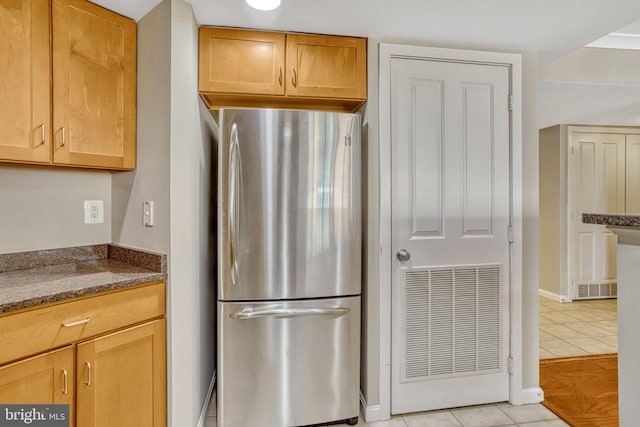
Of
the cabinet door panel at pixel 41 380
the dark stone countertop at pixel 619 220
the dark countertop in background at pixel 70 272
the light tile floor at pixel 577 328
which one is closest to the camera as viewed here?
the dark stone countertop at pixel 619 220

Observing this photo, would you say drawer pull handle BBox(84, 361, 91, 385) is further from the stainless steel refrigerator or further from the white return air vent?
the white return air vent

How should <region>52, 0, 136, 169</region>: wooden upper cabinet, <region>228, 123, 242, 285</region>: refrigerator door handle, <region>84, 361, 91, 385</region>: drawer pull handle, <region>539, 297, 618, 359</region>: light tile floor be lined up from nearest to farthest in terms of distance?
<region>84, 361, 91, 385</region>: drawer pull handle
<region>52, 0, 136, 169</region>: wooden upper cabinet
<region>228, 123, 242, 285</region>: refrigerator door handle
<region>539, 297, 618, 359</region>: light tile floor

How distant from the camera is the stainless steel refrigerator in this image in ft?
6.03

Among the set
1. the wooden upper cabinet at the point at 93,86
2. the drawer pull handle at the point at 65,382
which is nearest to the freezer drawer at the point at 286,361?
the drawer pull handle at the point at 65,382

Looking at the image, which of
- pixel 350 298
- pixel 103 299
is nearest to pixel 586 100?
pixel 350 298

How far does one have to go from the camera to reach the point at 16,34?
4.67ft

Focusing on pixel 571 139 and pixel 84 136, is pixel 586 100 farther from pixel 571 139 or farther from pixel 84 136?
pixel 84 136

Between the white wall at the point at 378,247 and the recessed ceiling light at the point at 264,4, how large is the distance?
62 cm

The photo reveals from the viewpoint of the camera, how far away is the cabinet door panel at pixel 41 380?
46.7 inches

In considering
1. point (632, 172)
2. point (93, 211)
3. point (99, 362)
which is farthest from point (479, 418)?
point (632, 172)

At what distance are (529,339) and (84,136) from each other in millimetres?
2752

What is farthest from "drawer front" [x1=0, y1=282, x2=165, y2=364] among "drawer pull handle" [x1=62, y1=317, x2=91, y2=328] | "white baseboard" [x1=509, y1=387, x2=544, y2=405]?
"white baseboard" [x1=509, y1=387, x2=544, y2=405]

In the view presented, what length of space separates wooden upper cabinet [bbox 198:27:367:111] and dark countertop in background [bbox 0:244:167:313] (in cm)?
95

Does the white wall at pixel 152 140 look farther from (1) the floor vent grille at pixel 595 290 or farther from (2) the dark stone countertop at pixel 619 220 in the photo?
(1) the floor vent grille at pixel 595 290
